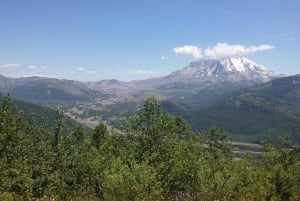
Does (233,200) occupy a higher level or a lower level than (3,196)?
lower

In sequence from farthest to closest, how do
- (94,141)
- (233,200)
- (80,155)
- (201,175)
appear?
1. (94,141)
2. (80,155)
3. (201,175)
4. (233,200)

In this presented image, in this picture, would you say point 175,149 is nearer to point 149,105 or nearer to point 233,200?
point 149,105

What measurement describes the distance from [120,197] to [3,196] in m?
15.9

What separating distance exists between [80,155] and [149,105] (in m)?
20.3

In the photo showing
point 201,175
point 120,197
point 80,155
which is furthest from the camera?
point 80,155

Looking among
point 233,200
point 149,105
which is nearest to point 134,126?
point 149,105

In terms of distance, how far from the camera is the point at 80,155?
298 ft

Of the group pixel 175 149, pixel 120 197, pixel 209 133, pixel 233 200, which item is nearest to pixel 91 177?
pixel 175 149

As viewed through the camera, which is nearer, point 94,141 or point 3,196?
point 3,196

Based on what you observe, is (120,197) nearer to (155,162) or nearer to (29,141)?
(155,162)

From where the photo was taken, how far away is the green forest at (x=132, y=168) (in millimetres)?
61219

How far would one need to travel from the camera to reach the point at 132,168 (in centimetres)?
6241

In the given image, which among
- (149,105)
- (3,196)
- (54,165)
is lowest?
(54,165)

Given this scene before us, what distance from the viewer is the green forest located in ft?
201
